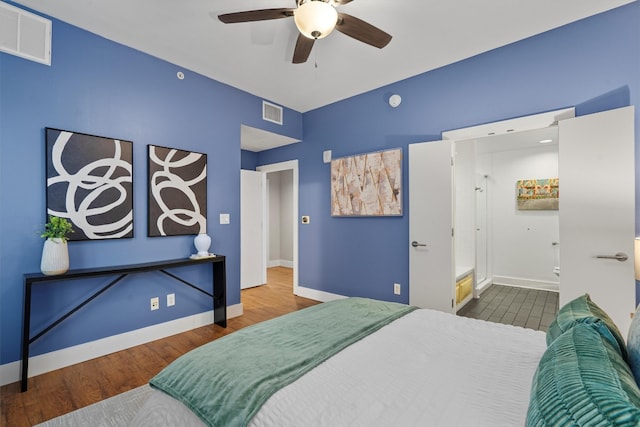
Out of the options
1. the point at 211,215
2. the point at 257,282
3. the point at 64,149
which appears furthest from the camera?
the point at 257,282

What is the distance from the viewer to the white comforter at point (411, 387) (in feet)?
2.92

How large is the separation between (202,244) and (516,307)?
415 cm

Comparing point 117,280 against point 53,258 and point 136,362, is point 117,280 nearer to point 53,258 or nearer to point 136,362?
point 53,258

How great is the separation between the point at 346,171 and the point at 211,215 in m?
1.83

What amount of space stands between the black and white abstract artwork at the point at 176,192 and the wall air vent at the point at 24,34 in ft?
3.36

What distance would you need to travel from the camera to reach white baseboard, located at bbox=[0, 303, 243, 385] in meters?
2.25

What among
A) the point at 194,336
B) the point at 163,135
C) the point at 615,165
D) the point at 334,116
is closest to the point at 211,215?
the point at 163,135

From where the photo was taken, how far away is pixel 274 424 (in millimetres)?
894

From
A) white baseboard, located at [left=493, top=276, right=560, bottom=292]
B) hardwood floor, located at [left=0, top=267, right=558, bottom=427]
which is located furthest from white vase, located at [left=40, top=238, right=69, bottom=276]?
white baseboard, located at [left=493, top=276, right=560, bottom=292]

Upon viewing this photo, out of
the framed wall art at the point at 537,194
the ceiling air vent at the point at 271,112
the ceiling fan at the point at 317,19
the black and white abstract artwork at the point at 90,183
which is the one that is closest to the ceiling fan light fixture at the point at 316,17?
the ceiling fan at the point at 317,19

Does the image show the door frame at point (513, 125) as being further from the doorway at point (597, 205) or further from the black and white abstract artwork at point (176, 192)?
the black and white abstract artwork at point (176, 192)

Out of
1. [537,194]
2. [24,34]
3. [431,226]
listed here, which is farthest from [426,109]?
[24,34]

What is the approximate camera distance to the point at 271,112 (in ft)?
13.7

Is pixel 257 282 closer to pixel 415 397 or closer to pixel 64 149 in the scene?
pixel 64 149
